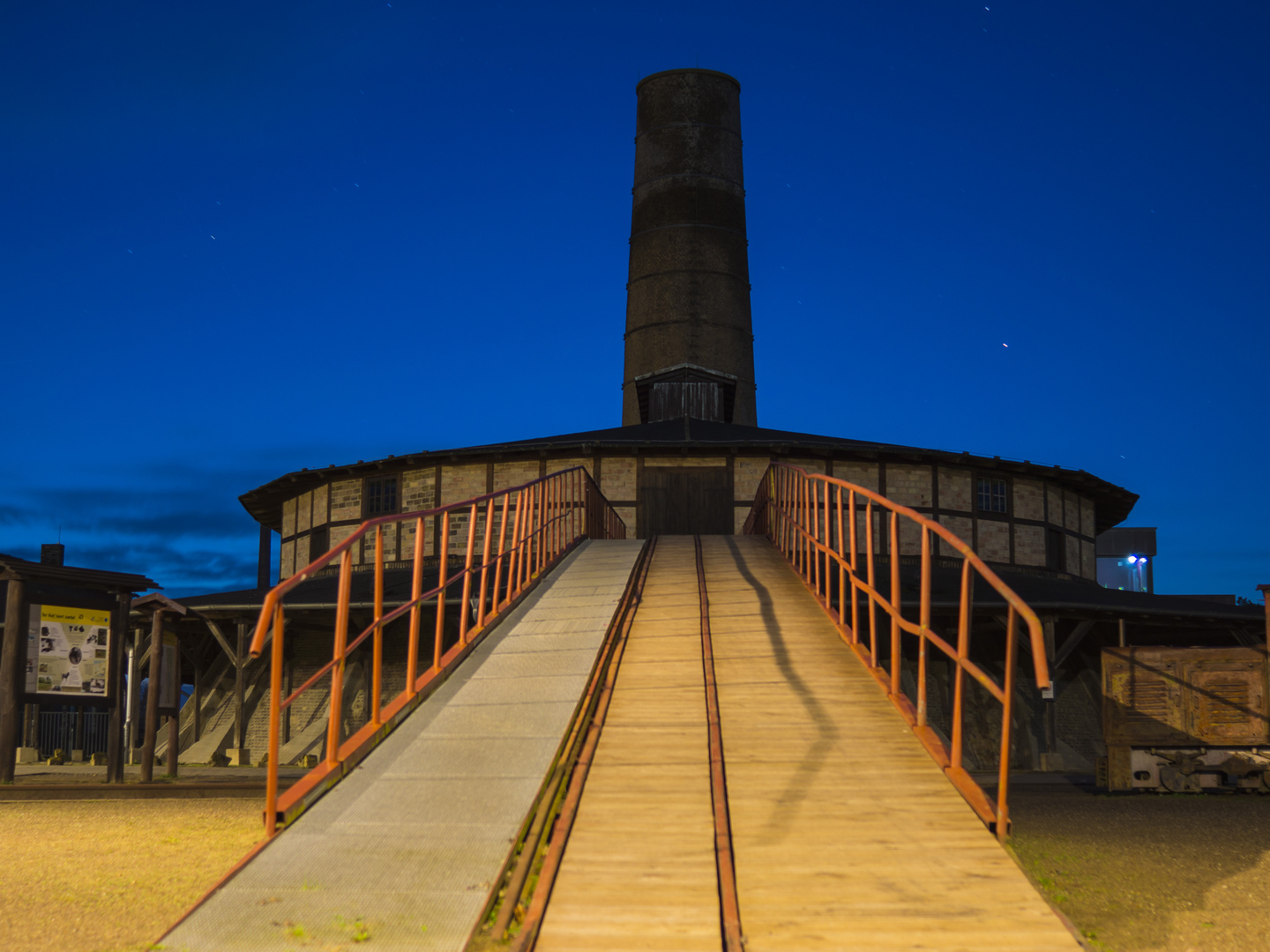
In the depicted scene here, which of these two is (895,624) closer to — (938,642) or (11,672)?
(938,642)

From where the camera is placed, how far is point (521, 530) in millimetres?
10461

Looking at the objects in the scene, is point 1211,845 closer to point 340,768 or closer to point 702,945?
point 702,945

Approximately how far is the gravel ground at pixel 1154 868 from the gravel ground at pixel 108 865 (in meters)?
3.99

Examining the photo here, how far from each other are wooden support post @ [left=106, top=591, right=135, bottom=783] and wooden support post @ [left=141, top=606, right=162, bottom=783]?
0.84 feet

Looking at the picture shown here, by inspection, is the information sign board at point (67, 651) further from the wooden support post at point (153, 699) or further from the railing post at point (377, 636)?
the railing post at point (377, 636)

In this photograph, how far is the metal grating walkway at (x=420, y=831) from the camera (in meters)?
4.06

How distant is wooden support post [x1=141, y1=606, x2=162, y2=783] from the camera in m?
11.0

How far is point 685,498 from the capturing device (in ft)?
68.0

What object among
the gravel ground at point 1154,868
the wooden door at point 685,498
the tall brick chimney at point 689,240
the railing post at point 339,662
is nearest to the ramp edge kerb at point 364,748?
the railing post at point 339,662

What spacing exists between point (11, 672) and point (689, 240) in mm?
25784

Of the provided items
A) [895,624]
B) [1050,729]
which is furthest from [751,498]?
[895,624]

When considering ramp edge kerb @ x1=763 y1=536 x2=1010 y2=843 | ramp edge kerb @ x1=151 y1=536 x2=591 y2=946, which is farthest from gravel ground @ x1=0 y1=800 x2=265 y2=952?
ramp edge kerb @ x1=763 y1=536 x2=1010 y2=843

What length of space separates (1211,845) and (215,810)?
7165mm

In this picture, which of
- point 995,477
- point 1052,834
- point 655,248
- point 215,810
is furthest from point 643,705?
point 655,248
